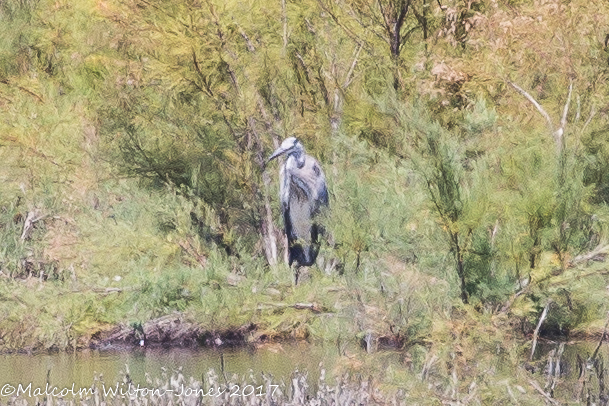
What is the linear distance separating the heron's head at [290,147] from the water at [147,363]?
2.43 meters

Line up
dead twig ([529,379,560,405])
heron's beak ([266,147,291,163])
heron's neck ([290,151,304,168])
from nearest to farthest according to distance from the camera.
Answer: dead twig ([529,379,560,405]) < heron's beak ([266,147,291,163]) < heron's neck ([290,151,304,168])

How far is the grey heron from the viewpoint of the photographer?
11.8 meters

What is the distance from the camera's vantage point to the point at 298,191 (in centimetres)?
1230

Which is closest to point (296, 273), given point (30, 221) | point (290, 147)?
point (290, 147)

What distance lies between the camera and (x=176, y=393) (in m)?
6.46

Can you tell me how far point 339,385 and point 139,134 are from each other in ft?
21.9

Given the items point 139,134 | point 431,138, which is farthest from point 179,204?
point 431,138

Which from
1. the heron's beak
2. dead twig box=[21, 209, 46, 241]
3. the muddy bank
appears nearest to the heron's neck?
the heron's beak

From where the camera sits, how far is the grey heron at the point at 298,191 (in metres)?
11.8

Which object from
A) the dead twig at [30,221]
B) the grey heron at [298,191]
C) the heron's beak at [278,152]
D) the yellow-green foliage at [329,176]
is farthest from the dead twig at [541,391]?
the dead twig at [30,221]

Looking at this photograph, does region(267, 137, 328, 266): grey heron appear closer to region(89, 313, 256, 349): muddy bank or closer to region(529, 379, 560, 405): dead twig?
region(89, 313, 256, 349): muddy bank

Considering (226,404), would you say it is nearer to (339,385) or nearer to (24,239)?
(339,385)

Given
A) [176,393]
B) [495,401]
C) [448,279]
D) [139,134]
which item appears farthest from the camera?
[139,134]

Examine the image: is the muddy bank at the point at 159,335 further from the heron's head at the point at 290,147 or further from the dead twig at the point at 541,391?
the dead twig at the point at 541,391
